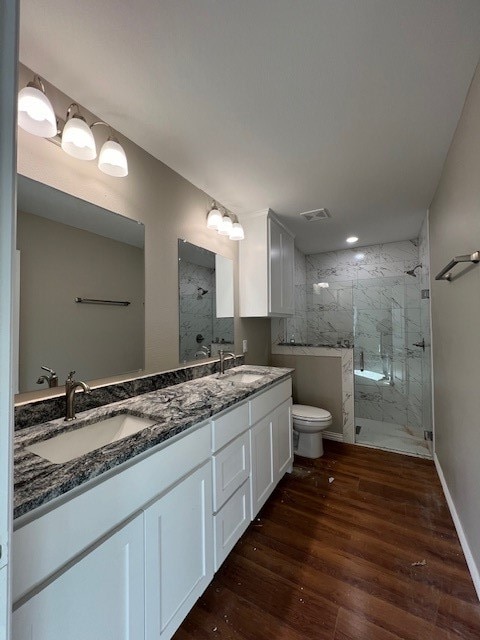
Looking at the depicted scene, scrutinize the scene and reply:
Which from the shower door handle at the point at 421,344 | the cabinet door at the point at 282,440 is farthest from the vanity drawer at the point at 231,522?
the shower door handle at the point at 421,344

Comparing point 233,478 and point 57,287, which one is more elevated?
point 57,287

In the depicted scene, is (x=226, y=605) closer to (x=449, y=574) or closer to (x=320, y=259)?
(x=449, y=574)

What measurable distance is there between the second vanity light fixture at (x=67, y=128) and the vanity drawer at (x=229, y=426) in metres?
1.30

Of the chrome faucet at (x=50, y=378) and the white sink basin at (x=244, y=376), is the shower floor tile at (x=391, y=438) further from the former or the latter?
the chrome faucet at (x=50, y=378)

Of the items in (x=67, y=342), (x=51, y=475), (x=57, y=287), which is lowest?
(x=51, y=475)

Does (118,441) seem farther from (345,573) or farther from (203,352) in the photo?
(345,573)

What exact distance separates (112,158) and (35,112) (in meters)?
0.30

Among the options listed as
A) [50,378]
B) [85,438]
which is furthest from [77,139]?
[85,438]

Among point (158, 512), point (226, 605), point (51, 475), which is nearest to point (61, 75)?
point (51, 475)

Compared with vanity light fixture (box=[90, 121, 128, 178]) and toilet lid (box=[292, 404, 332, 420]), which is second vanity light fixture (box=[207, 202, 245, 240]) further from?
toilet lid (box=[292, 404, 332, 420])

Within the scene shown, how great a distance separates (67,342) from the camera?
3.81ft

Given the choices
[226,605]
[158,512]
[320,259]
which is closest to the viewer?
[158,512]

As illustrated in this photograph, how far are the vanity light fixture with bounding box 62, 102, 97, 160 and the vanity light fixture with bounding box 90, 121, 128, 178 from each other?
0.07 metres

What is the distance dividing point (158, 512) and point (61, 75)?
175cm
